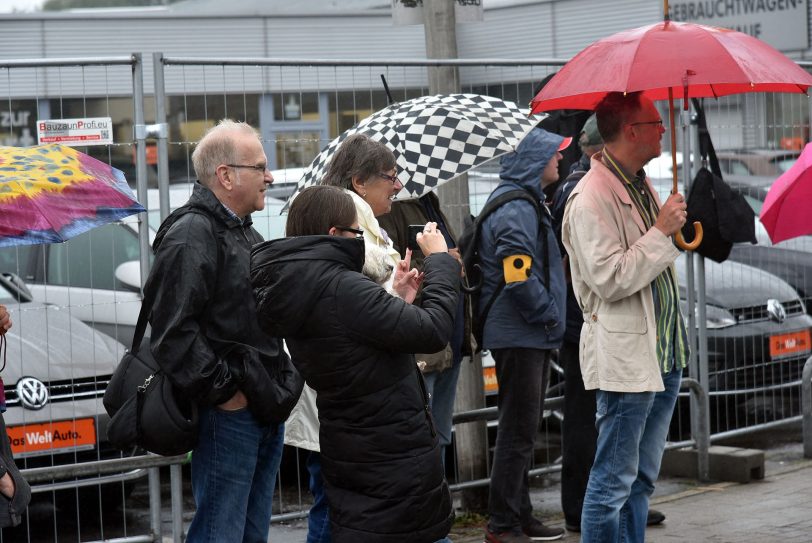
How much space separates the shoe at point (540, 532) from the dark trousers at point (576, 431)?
5.4 inches

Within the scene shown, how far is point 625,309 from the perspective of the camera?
183 inches

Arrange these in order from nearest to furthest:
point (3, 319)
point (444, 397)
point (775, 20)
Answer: point (3, 319), point (444, 397), point (775, 20)

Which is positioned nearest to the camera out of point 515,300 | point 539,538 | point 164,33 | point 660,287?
point 660,287

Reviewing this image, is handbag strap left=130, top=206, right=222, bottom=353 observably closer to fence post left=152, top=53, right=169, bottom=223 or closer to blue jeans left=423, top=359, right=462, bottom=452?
fence post left=152, top=53, right=169, bottom=223

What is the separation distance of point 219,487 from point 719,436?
167 inches

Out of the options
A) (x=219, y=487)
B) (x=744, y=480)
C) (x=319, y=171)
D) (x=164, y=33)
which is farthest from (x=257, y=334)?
(x=164, y=33)

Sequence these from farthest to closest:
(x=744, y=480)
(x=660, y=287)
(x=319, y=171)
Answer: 1. (x=744, y=480)
2. (x=319, y=171)
3. (x=660, y=287)

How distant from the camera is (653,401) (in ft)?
15.7

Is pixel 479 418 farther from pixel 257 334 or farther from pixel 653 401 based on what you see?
pixel 257 334

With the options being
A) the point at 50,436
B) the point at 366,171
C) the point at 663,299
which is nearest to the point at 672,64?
the point at 663,299

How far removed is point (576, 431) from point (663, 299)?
54.5 inches

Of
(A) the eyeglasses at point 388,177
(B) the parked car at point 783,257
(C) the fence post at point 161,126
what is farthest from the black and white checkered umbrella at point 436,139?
(B) the parked car at point 783,257

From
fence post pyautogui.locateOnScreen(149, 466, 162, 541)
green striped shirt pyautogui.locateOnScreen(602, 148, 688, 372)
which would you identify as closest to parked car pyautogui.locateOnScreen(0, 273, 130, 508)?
fence post pyautogui.locateOnScreen(149, 466, 162, 541)

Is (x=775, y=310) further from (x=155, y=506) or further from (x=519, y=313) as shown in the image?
(x=155, y=506)
